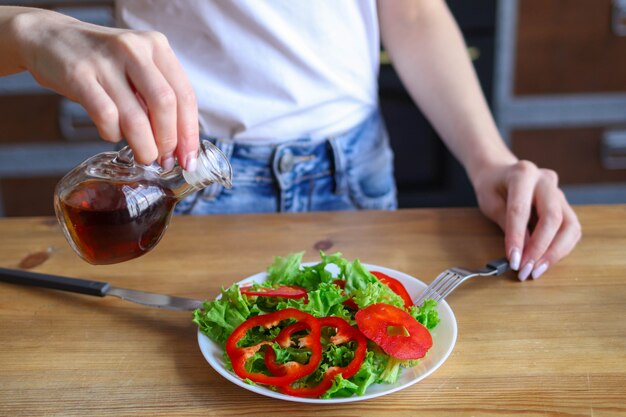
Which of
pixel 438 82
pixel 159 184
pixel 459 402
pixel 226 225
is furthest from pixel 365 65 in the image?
pixel 459 402

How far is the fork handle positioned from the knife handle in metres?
0.50

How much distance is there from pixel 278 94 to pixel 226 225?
0.88 ft

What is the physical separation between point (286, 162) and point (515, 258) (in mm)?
444

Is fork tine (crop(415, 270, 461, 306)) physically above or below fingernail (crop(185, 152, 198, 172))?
below

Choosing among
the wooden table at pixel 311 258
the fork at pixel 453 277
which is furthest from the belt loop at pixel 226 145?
the fork at pixel 453 277

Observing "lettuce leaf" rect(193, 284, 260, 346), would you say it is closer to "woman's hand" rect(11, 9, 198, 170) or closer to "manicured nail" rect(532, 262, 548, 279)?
"woman's hand" rect(11, 9, 198, 170)

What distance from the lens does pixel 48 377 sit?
78 centimetres

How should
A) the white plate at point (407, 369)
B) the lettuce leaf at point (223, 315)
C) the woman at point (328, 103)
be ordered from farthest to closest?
1. the woman at point (328, 103)
2. the lettuce leaf at point (223, 315)
3. the white plate at point (407, 369)

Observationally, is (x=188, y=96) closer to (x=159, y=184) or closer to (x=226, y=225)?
(x=159, y=184)

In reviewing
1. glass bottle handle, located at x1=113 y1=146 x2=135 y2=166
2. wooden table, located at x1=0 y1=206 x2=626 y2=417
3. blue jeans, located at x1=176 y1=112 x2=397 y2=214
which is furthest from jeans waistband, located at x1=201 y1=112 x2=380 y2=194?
glass bottle handle, located at x1=113 y1=146 x2=135 y2=166

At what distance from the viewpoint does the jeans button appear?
1248 mm

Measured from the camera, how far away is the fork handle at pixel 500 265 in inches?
38.0

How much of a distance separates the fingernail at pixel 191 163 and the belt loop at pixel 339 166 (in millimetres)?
558

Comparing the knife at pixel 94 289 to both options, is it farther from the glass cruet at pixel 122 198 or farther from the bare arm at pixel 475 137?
the bare arm at pixel 475 137
